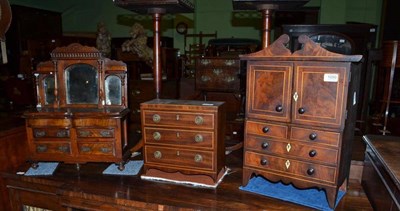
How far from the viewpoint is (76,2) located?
8.08 m

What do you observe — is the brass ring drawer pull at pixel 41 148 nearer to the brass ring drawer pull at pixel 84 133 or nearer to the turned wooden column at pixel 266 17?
the brass ring drawer pull at pixel 84 133

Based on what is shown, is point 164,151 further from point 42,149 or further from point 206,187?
point 42,149

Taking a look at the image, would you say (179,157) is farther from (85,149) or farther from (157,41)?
(157,41)

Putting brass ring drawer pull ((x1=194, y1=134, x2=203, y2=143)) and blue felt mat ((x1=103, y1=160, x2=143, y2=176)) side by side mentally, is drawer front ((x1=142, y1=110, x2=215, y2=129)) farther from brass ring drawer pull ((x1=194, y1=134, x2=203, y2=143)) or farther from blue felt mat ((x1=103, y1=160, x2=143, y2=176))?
blue felt mat ((x1=103, y1=160, x2=143, y2=176))

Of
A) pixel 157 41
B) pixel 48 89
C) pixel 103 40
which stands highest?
pixel 103 40

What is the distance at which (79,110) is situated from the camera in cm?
218

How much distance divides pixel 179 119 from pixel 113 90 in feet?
2.23

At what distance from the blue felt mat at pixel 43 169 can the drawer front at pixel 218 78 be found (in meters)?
1.61

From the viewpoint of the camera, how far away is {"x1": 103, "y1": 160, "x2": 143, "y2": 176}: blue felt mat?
2174mm

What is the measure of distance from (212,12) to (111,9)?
3.17 m

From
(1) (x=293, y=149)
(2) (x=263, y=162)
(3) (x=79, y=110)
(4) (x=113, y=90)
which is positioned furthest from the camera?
(4) (x=113, y=90)

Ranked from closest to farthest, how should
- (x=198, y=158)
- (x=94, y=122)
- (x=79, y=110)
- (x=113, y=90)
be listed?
(x=198, y=158) < (x=94, y=122) < (x=79, y=110) < (x=113, y=90)

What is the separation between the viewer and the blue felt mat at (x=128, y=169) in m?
2.17

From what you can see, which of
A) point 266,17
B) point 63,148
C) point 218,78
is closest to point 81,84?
point 63,148
